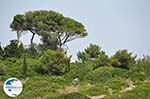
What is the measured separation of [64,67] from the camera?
3491 cm

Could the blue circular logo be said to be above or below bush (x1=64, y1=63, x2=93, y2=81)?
below

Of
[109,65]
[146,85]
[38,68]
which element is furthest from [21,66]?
[146,85]

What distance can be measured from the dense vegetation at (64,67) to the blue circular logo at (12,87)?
8.68 meters

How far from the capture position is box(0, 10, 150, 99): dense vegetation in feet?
77.6

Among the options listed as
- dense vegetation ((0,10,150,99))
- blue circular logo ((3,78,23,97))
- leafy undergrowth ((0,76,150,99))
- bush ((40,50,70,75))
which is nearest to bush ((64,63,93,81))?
dense vegetation ((0,10,150,99))

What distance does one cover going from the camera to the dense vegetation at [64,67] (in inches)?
931

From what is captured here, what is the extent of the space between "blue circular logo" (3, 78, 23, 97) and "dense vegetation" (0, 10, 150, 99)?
8.68 metres

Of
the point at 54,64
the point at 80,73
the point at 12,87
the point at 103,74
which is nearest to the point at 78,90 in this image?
the point at 103,74

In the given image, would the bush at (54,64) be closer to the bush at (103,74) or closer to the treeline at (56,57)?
the treeline at (56,57)

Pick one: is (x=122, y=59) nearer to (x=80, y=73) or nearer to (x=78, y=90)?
(x=80, y=73)

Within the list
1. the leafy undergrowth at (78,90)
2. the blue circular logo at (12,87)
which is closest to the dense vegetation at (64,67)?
the leafy undergrowth at (78,90)

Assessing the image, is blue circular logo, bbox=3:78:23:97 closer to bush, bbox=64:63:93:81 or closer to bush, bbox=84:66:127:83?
bush, bbox=84:66:127:83

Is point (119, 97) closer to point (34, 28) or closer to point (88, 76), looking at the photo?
point (88, 76)

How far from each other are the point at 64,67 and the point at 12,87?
2289 centimetres
